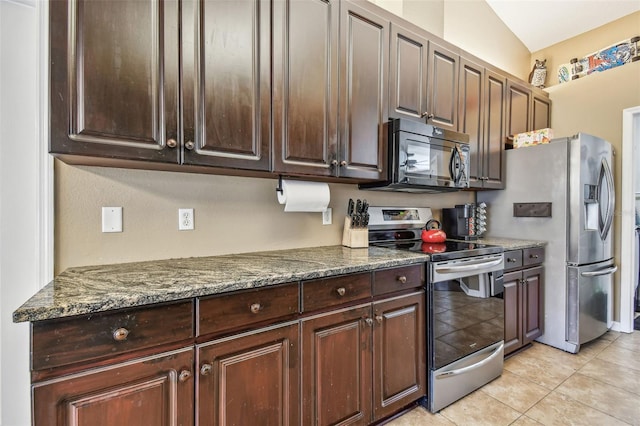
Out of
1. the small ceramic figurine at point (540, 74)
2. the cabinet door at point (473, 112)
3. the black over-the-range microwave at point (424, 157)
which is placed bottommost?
the black over-the-range microwave at point (424, 157)

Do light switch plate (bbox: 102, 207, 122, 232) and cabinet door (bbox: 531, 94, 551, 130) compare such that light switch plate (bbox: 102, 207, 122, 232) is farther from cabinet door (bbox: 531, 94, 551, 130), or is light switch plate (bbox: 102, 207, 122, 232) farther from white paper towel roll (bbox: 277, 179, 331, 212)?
cabinet door (bbox: 531, 94, 551, 130)

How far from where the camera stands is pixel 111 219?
1.41 metres

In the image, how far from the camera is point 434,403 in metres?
1.71

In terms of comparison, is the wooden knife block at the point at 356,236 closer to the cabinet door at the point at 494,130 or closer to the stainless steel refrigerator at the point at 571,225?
the cabinet door at the point at 494,130

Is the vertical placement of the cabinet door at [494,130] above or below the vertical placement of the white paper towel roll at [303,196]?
above

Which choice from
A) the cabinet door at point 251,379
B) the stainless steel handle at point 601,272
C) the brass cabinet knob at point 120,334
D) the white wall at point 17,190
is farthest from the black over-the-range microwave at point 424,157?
the white wall at point 17,190

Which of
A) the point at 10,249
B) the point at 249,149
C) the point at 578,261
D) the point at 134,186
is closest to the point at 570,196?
the point at 578,261

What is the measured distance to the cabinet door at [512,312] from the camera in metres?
2.26

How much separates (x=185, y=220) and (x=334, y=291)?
88cm

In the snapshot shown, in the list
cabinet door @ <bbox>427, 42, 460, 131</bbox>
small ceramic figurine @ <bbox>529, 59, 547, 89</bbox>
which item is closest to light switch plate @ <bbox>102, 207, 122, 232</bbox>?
cabinet door @ <bbox>427, 42, 460, 131</bbox>

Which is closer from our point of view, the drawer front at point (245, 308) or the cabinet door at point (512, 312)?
the drawer front at point (245, 308)

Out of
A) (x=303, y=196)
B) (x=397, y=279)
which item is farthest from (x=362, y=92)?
(x=397, y=279)

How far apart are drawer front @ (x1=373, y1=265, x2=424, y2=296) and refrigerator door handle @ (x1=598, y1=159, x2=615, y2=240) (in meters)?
2.10

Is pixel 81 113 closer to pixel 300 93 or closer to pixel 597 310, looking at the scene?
pixel 300 93
